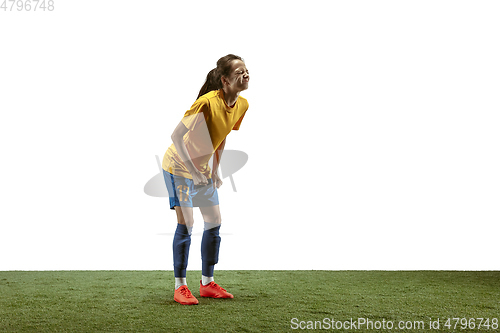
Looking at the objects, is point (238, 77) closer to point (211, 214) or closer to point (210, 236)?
point (211, 214)

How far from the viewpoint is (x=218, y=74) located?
2168 mm

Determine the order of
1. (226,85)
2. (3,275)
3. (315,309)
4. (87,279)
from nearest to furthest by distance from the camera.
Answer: (315,309), (226,85), (87,279), (3,275)

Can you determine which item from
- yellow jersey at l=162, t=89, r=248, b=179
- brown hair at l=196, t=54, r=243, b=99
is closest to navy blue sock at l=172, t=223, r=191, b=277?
yellow jersey at l=162, t=89, r=248, b=179

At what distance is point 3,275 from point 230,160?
1.92m

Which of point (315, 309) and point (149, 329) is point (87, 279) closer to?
point (149, 329)

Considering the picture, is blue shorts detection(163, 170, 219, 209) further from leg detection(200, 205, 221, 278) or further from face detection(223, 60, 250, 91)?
face detection(223, 60, 250, 91)

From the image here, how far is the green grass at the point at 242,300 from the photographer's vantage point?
1.77 meters

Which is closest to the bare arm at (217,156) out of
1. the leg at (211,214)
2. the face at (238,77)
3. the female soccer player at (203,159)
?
the female soccer player at (203,159)

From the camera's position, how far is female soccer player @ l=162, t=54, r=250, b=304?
2.06 metres

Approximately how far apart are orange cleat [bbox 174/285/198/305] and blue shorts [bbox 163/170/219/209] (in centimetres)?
40

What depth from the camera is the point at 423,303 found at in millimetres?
2129

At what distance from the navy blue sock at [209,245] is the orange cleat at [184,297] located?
14 cm

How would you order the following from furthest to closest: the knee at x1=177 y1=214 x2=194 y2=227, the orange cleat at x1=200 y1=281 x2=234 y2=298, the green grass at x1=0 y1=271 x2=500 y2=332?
the orange cleat at x1=200 y1=281 x2=234 y2=298 → the knee at x1=177 y1=214 x2=194 y2=227 → the green grass at x1=0 y1=271 x2=500 y2=332

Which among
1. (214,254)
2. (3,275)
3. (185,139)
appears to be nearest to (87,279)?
(3,275)
